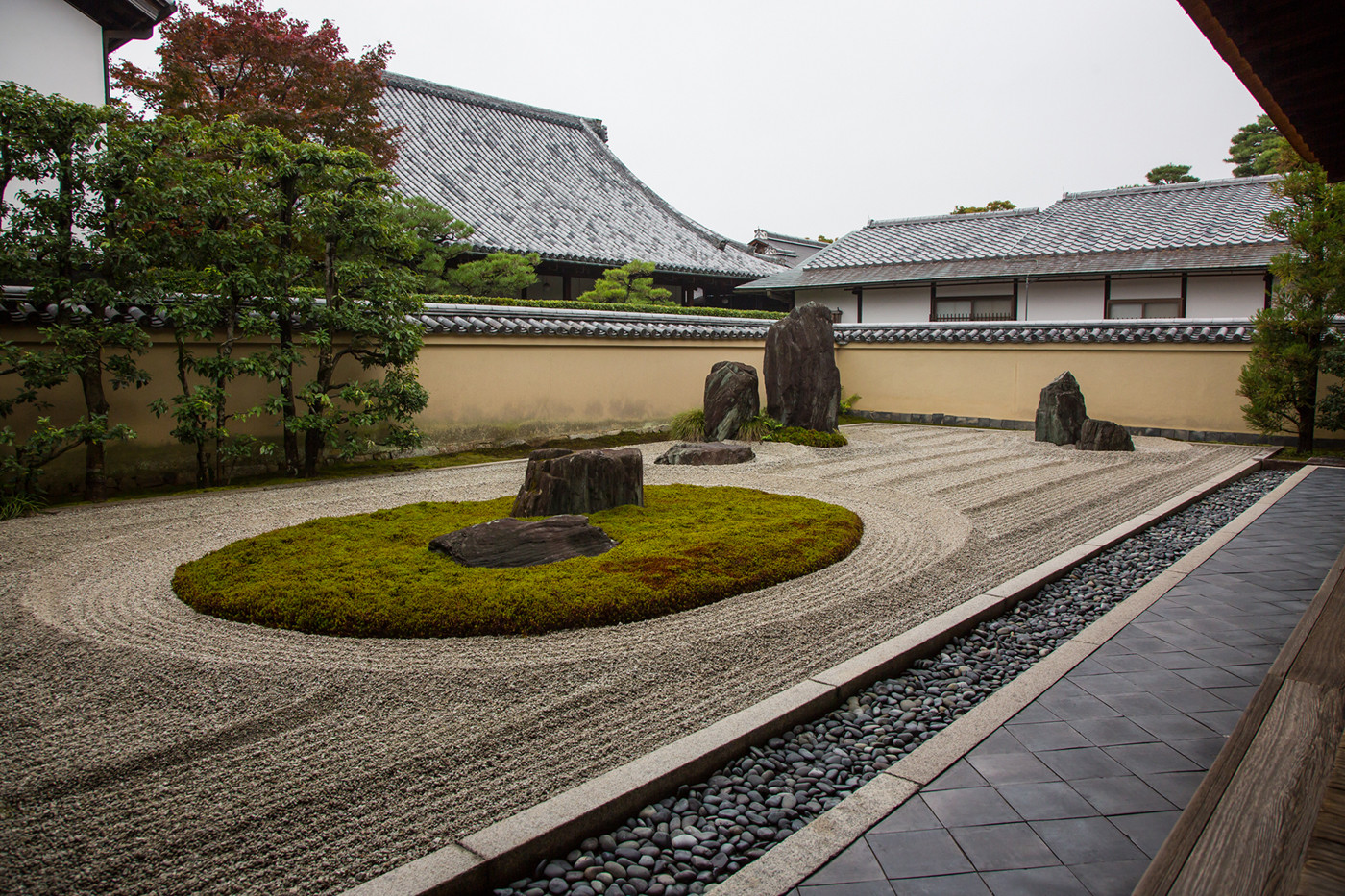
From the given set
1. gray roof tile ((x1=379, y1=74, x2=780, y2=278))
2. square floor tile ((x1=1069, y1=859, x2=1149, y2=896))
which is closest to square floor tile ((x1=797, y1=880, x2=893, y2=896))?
square floor tile ((x1=1069, y1=859, x2=1149, y2=896))

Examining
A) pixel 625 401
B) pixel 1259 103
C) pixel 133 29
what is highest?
pixel 133 29

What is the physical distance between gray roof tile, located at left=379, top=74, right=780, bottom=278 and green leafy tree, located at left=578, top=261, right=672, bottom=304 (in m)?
1.02

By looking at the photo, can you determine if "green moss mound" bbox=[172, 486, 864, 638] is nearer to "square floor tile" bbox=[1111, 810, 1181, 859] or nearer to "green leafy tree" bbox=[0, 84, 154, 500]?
"square floor tile" bbox=[1111, 810, 1181, 859]

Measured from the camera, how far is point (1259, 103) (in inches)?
171

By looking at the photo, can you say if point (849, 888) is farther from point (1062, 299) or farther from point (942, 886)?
point (1062, 299)

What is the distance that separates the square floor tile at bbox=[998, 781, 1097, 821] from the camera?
2459 mm

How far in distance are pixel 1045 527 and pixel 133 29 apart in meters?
13.9

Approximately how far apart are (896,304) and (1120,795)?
62.8 feet

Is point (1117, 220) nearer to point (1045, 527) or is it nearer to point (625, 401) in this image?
point (625, 401)

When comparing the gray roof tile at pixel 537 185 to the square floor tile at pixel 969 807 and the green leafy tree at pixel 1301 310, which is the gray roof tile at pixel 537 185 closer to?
the green leafy tree at pixel 1301 310

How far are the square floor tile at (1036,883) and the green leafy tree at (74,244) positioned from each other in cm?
761

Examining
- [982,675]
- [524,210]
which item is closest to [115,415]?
[982,675]

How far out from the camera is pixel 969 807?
250 centimetres

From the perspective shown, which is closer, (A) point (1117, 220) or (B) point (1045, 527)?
(B) point (1045, 527)
